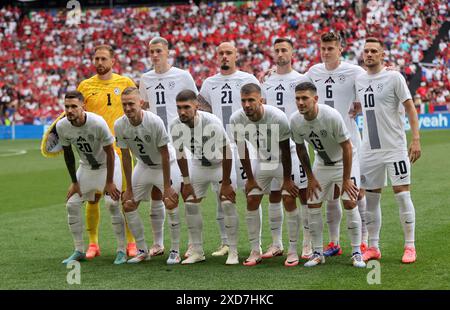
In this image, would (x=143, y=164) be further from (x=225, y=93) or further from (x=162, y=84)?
(x=225, y=93)

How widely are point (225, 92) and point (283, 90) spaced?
0.70 metres

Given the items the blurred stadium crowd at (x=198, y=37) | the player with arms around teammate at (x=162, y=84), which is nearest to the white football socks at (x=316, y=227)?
the player with arms around teammate at (x=162, y=84)

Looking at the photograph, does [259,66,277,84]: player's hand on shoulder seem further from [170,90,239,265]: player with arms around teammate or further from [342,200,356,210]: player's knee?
[342,200,356,210]: player's knee

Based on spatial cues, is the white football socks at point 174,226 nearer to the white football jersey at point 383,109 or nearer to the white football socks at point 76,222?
the white football socks at point 76,222

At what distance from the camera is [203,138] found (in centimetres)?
862

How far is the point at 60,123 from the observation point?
9.04 m

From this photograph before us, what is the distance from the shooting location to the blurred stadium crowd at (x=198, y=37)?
35469mm

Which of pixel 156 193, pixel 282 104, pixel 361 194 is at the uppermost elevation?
pixel 282 104

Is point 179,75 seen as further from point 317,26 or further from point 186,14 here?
point 186,14

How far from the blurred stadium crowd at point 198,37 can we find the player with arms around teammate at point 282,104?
23.8m

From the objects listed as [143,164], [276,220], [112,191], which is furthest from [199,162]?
[276,220]

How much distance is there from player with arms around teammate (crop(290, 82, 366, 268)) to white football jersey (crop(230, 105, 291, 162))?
0.40ft

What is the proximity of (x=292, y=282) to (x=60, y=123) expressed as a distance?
3.27 metres

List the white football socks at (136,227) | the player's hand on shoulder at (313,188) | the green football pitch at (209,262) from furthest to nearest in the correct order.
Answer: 1. the white football socks at (136,227)
2. the player's hand on shoulder at (313,188)
3. the green football pitch at (209,262)
